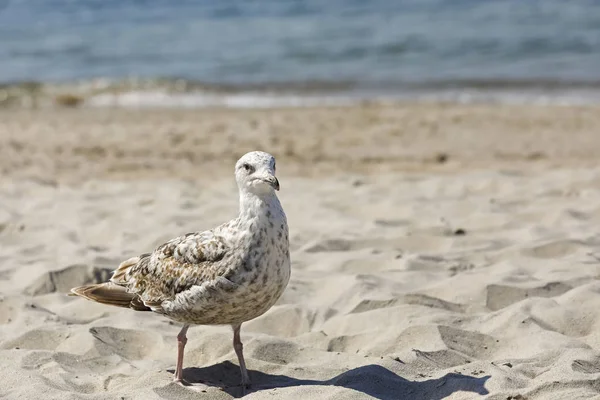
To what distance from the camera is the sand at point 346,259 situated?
4.20 metres

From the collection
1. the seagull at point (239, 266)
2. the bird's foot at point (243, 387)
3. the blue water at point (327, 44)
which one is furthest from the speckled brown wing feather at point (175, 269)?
the blue water at point (327, 44)

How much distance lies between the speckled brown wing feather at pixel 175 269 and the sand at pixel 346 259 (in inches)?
15.5

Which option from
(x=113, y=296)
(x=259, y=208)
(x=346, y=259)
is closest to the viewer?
(x=259, y=208)

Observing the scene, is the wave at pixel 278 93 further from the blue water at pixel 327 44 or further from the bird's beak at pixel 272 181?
the bird's beak at pixel 272 181

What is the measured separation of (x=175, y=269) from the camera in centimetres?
416

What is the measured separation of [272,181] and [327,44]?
1579cm

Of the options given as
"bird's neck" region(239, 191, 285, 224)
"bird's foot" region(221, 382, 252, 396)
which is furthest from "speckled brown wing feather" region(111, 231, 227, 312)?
"bird's foot" region(221, 382, 252, 396)

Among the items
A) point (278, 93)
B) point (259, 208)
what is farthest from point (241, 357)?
point (278, 93)

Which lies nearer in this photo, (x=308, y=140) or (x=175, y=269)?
(x=175, y=269)

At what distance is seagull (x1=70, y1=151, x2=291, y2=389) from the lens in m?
3.84

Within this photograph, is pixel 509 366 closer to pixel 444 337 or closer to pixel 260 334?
pixel 444 337

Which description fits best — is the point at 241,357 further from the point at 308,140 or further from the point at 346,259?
the point at 308,140

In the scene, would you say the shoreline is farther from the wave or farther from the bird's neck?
the bird's neck

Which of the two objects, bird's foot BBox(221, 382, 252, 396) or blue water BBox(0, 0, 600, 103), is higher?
blue water BBox(0, 0, 600, 103)
